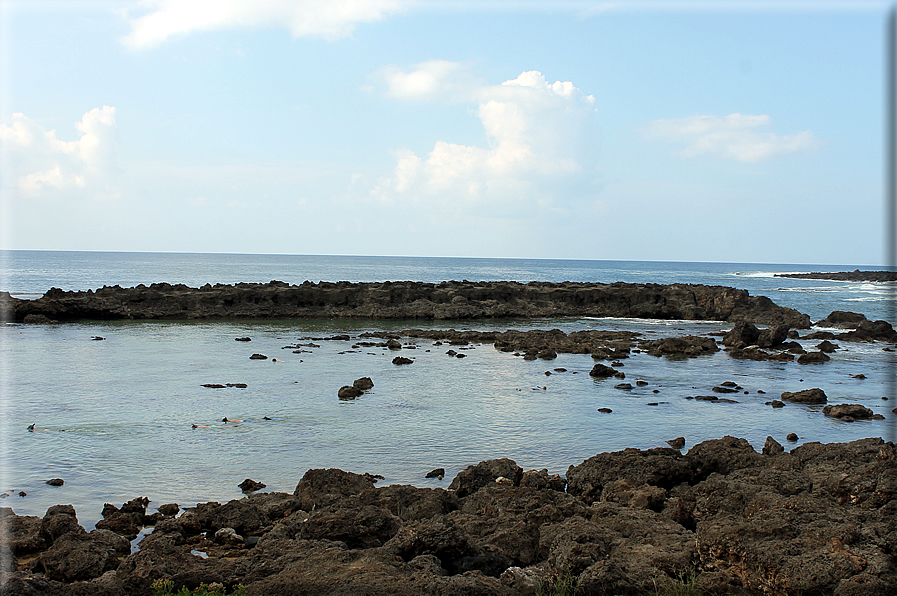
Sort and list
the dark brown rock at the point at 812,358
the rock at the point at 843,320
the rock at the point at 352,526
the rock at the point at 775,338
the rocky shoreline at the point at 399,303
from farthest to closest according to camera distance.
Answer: the rock at the point at 843,320 → the rocky shoreline at the point at 399,303 → the rock at the point at 775,338 → the dark brown rock at the point at 812,358 → the rock at the point at 352,526

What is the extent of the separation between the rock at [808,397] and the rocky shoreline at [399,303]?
983 inches

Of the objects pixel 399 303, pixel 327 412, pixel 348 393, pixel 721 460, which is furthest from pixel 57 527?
pixel 399 303

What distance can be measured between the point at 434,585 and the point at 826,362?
29886 millimetres

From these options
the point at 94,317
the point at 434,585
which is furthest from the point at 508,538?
the point at 94,317

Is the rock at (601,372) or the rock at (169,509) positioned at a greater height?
the rock at (169,509)

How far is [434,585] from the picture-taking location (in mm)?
6348

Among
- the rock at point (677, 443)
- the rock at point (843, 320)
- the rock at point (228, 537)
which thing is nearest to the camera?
the rock at point (228, 537)

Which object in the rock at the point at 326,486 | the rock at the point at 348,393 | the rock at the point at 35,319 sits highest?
the rock at the point at 35,319

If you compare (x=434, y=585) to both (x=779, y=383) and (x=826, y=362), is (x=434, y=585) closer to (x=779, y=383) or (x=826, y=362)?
(x=779, y=383)

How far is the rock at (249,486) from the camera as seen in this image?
470 inches

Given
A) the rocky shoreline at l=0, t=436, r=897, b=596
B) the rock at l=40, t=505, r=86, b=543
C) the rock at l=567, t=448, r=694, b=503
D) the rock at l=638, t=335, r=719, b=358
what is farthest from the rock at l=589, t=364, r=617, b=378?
the rock at l=40, t=505, r=86, b=543

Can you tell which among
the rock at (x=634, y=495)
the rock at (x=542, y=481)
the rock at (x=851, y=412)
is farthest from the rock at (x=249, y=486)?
the rock at (x=851, y=412)

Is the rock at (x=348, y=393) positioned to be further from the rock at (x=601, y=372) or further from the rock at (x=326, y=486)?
the rock at (x=326, y=486)

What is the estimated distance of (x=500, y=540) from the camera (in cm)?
821
